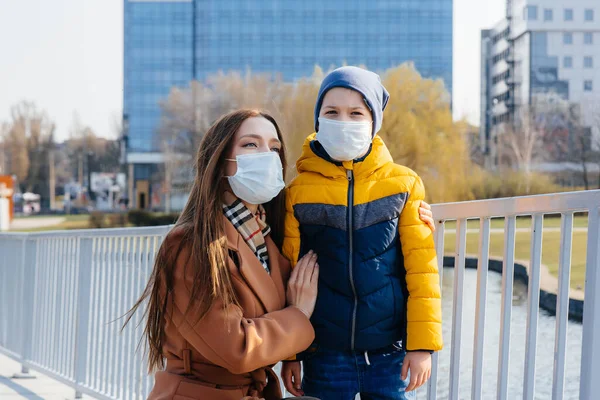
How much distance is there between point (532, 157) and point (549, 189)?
52.2ft

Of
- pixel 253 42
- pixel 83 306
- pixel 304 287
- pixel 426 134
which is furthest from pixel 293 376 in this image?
pixel 253 42

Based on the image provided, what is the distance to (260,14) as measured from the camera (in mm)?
77000

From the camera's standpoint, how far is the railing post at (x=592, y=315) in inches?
87.5

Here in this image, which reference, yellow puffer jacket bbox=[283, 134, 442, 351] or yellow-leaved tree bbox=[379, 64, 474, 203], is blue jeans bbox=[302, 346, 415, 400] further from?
yellow-leaved tree bbox=[379, 64, 474, 203]

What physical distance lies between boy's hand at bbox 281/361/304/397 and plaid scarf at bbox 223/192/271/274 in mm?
327

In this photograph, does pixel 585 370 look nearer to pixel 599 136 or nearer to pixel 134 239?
pixel 134 239

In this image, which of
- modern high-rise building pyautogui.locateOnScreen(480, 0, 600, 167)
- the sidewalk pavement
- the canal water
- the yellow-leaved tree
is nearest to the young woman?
the sidewalk pavement

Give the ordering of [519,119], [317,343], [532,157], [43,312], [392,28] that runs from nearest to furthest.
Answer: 1. [317,343]
2. [43,312]
3. [532,157]
4. [519,119]
5. [392,28]

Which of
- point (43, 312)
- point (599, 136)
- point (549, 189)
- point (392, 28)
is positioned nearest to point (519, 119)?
point (599, 136)

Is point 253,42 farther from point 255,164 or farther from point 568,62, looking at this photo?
point 255,164

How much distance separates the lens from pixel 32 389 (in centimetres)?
635

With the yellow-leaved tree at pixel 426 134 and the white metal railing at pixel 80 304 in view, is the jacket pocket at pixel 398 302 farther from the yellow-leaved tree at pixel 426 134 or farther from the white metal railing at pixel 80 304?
the yellow-leaved tree at pixel 426 134

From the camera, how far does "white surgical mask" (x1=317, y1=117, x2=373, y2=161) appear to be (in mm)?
2514

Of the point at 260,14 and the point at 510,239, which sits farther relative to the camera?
the point at 260,14
